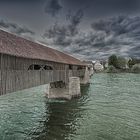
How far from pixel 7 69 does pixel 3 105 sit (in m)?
9.17

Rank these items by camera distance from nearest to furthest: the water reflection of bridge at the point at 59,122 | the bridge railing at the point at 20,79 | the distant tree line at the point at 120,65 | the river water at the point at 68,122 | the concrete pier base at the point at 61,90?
the bridge railing at the point at 20,79, the river water at the point at 68,122, the water reflection of bridge at the point at 59,122, the concrete pier base at the point at 61,90, the distant tree line at the point at 120,65

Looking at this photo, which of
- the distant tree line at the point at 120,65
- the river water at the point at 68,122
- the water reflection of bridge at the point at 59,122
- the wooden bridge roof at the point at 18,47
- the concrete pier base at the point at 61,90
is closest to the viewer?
the wooden bridge roof at the point at 18,47

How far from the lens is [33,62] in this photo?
13.9 meters

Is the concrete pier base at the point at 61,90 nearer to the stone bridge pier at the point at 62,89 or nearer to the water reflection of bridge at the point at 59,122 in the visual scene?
the stone bridge pier at the point at 62,89

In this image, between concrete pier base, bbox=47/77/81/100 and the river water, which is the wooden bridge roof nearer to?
the river water

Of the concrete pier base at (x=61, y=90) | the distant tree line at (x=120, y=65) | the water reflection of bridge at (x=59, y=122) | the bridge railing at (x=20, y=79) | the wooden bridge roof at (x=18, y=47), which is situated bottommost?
the water reflection of bridge at (x=59, y=122)

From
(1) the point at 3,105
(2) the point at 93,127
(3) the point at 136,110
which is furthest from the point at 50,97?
(2) the point at 93,127

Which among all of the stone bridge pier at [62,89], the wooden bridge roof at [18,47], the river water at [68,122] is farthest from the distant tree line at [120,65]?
the wooden bridge roof at [18,47]

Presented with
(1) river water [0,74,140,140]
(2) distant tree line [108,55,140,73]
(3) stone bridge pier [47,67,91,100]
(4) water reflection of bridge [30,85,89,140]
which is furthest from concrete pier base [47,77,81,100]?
(2) distant tree line [108,55,140,73]

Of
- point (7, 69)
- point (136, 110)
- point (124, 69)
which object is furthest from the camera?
point (124, 69)

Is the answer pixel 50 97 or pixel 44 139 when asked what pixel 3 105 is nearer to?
pixel 50 97

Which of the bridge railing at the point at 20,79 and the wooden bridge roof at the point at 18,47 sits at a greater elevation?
the wooden bridge roof at the point at 18,47

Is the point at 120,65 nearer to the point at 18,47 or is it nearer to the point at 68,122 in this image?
the point at 68,122

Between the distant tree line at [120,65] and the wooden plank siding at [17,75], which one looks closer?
the wooden plank siding at [17,75]
